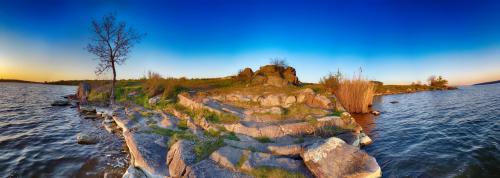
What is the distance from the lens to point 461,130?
44.7 ft

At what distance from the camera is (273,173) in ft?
22.0

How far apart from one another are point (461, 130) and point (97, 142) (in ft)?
69.8

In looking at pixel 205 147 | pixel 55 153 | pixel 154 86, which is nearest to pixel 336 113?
pixel 205 147

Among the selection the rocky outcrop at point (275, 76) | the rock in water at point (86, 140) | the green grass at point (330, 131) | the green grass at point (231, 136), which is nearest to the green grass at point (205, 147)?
the green grass at point (231, 136)

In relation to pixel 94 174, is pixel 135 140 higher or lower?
higher

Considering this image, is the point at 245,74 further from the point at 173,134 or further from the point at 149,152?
the point at 149,152

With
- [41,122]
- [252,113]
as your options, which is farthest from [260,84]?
[41,122]

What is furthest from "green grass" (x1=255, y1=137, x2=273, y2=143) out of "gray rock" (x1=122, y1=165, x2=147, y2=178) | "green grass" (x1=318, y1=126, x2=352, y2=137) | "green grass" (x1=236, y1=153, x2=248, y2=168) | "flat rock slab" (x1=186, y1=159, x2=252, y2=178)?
"gray rock" (x1=122, y1=165, x2=147, y2=178)

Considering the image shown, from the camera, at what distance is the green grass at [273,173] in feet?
21.8

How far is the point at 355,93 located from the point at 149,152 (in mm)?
18484

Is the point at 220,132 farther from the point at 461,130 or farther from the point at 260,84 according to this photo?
the point at 461,130

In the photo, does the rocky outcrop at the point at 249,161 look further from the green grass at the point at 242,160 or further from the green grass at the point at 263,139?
the green grass at the point at 263,139

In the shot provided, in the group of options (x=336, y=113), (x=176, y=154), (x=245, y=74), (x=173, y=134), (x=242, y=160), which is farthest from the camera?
(x=245, y=74)

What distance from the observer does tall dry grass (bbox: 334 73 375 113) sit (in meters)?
20.1
